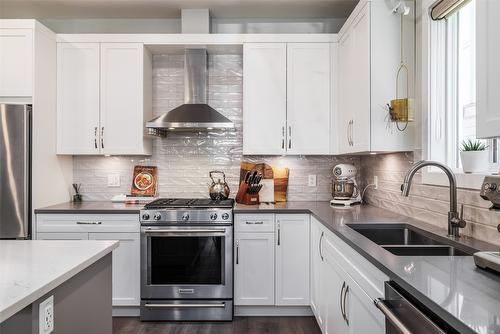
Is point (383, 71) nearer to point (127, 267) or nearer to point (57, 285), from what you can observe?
point (57, 285)

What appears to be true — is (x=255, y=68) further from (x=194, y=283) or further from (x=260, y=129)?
(x=194, y=283)

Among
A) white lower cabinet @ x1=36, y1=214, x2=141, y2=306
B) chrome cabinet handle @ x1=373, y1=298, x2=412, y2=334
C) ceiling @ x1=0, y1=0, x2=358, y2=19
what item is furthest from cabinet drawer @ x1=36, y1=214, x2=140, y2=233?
chrome cabinet handle @ x1=373, y1=298, x2=412, y2=334

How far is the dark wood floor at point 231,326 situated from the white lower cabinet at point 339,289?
0.22m

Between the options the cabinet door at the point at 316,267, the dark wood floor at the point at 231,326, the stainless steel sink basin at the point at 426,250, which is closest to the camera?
the stainless steel sink basin at the point at 426,250

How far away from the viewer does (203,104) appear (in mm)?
3324

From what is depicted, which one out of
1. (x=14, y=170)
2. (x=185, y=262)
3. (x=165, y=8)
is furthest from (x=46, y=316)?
(x=165, y=8)

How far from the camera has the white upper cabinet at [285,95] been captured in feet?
10.6

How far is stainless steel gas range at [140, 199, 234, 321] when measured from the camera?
2.87 metres

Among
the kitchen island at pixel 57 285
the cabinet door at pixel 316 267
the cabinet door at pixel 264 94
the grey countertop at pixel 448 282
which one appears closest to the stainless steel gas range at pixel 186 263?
the cabinet door at pixel 316 267

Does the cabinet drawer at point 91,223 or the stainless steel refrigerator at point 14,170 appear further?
the cabinet drawer at point 91,223

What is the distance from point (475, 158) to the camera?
5.80 ft

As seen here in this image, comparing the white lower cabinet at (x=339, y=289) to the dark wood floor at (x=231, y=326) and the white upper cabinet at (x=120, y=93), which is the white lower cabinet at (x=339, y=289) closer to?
the dark wood floor at (x=231, y=326)

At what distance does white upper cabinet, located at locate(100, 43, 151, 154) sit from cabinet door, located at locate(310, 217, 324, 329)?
177 centimetres

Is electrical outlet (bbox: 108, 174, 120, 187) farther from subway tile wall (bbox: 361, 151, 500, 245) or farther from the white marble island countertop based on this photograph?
subway tile wall (bbox: 361, 151, 500, 245)
